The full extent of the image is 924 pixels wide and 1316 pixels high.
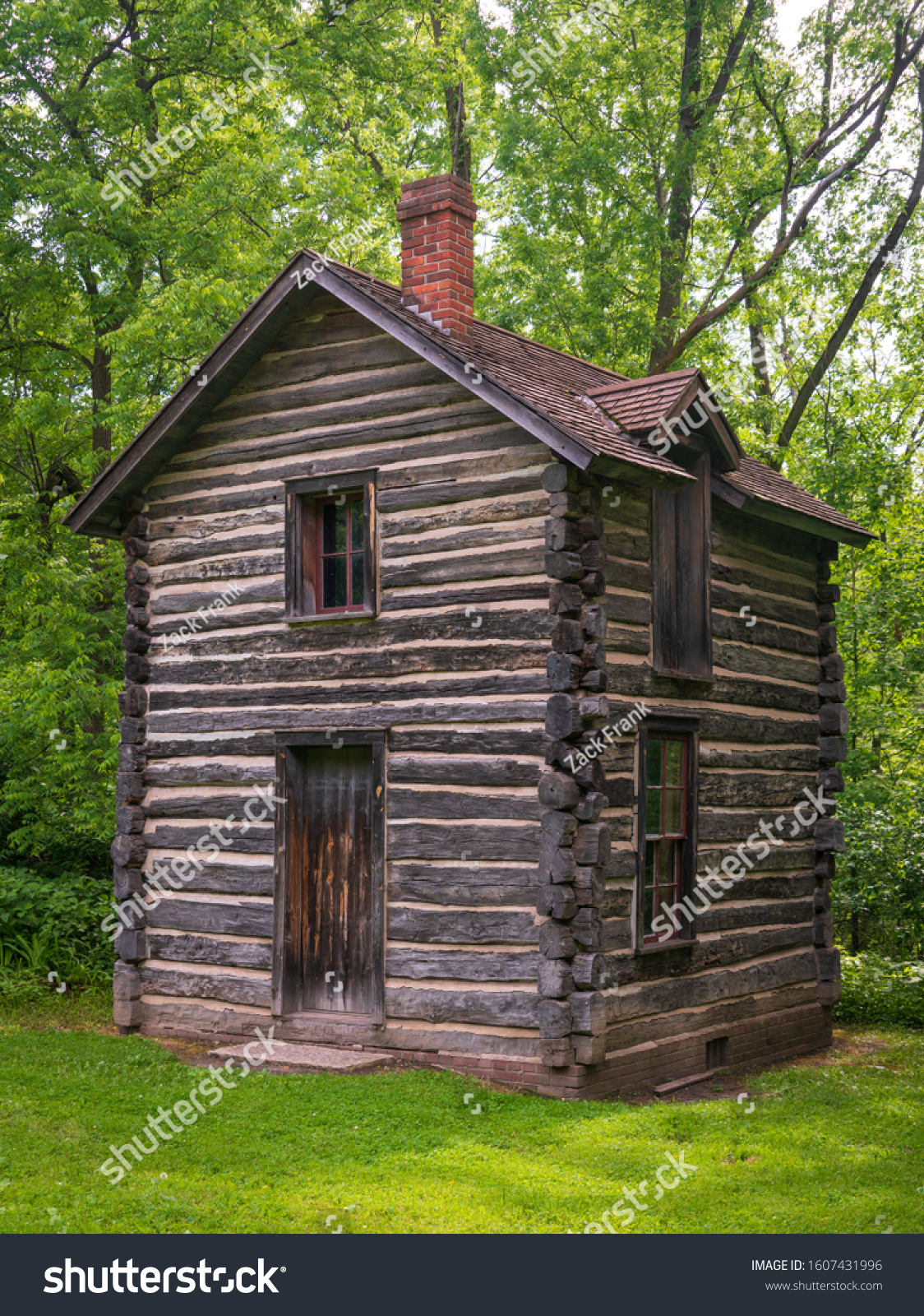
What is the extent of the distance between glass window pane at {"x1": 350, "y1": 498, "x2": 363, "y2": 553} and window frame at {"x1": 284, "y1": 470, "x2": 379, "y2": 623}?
4.4 inches

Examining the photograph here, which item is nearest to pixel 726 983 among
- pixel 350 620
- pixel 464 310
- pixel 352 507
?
pixel 350 620

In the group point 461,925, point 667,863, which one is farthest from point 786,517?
point 461,925

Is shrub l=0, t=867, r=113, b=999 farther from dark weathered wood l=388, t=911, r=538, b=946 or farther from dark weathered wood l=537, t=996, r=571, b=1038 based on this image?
dark weathered wood l=537, t=996, r=571, b=1038

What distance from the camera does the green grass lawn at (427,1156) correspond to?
7.18 m

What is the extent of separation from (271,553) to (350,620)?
123cm

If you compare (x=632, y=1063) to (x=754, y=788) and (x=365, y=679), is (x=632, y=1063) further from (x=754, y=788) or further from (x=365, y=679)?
(x=365, y=679)

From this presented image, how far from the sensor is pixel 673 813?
463 inches

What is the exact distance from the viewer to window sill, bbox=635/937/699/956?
1084 cm

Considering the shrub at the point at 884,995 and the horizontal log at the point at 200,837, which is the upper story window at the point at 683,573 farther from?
the shrub at the point at 884,995

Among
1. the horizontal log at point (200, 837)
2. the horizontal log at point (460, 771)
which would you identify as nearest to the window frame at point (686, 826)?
the horizontal log at point (460, 771)

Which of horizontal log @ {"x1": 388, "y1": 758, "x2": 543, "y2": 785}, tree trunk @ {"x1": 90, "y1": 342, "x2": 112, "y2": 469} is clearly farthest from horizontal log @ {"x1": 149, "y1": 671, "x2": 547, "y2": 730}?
tree trunk @ {"x1": 90, "y1": 342, "x2": 112, "y2": 469}

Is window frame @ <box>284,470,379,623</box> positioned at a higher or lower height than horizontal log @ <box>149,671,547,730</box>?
higher

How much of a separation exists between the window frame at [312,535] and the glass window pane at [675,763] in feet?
10.3

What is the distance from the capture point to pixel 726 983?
40.4 feet
